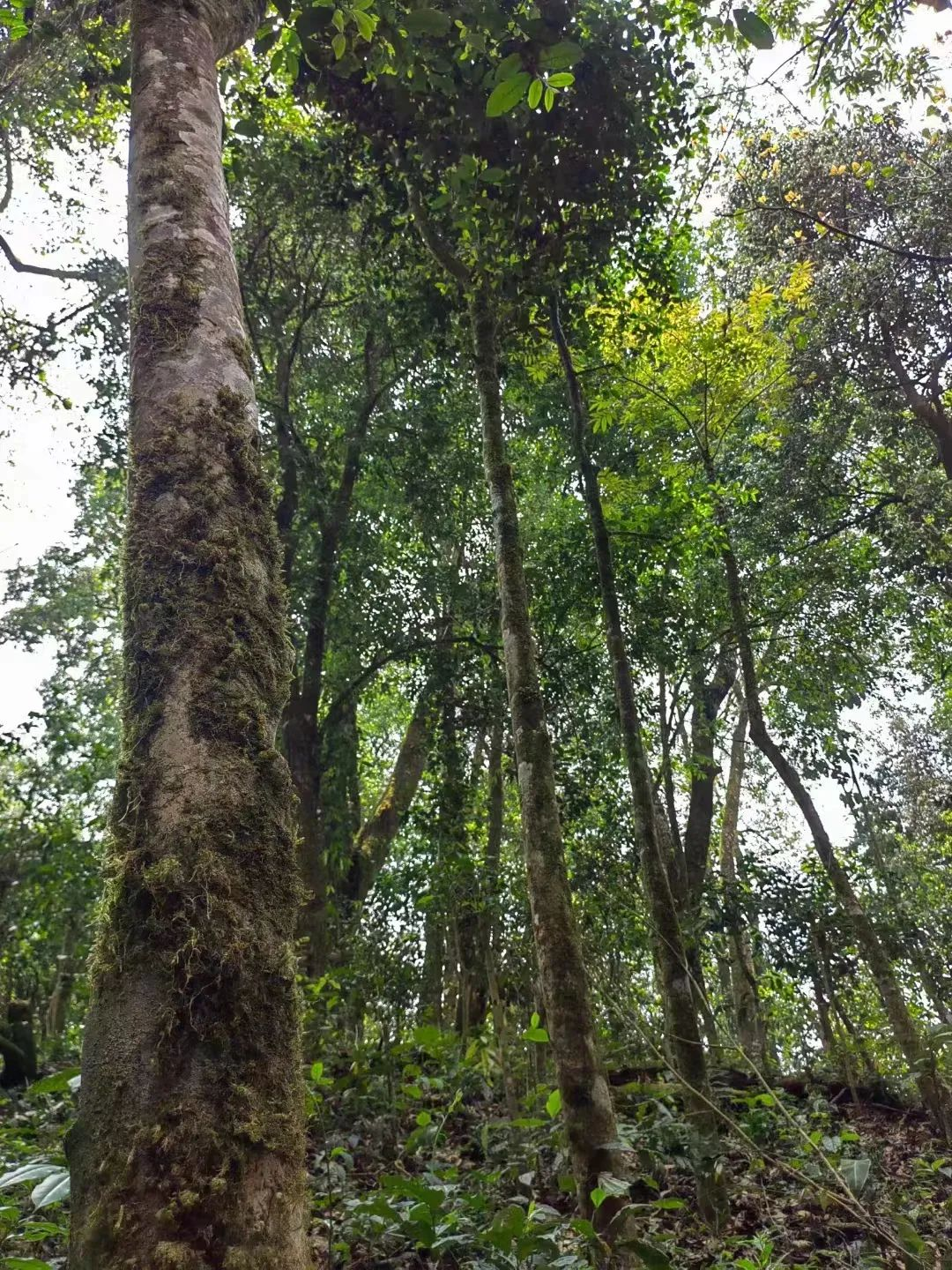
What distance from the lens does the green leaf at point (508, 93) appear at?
165cm

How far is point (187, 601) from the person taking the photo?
1559mm

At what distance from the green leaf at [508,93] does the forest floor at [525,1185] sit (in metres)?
2.42

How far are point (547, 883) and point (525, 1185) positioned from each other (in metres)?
1.21

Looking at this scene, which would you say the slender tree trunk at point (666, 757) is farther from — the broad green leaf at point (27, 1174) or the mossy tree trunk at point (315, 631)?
the broad green leaf at point (27, 1174)

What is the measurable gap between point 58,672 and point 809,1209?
1279cm

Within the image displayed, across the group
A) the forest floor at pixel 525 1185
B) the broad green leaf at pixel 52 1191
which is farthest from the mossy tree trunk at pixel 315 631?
the broad green leaf at pixel 52 1191

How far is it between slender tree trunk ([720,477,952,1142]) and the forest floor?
38cm

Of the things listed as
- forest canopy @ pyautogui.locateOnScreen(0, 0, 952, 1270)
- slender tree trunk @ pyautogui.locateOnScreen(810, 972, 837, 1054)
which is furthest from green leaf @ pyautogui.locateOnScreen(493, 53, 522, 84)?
slender tree trunk @ pyautogui.locateOnScreen(810, 972, 837, 1054)

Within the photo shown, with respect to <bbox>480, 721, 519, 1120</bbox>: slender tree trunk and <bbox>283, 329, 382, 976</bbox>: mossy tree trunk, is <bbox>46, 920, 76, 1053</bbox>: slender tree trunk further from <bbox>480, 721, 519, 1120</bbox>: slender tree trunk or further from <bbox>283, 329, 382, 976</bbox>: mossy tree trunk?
<bbox>480, 721, 519, 1120</bbox>: slender tree trunk

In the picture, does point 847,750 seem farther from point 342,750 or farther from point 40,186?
point 40,186

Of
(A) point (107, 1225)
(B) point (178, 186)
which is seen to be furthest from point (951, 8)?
(A) point (107, 1225)

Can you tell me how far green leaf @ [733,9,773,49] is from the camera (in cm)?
197

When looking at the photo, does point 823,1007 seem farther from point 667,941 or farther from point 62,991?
point 62,991

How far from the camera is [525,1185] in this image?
3.25 meters
